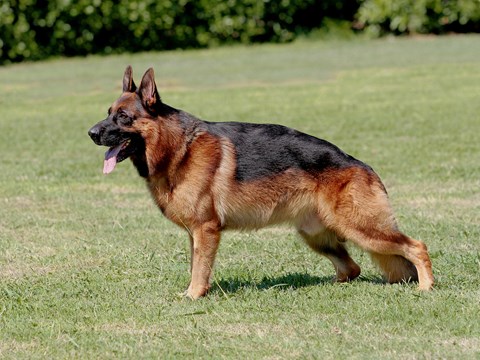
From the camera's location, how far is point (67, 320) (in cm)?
593

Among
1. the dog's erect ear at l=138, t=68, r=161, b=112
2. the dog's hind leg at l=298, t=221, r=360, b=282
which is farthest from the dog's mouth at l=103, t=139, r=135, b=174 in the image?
the dog's hind leg at l=298, t=221, r=360, b=282

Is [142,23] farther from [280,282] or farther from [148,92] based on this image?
[148,92]

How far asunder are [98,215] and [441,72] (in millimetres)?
13249

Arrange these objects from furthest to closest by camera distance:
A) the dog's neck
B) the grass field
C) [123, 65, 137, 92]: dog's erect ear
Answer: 1. [123, 65, 137, 92]: dog's erect ear
2. the dog's neck
3. the grass field

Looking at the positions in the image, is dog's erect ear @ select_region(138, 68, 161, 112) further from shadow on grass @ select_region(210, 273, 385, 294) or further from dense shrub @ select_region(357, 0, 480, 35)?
dense shrub @ select_region(357, 0, 480, 35)

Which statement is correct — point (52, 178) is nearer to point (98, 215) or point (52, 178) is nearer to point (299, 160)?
point (98, 215)

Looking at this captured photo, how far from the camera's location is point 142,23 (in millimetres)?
26688

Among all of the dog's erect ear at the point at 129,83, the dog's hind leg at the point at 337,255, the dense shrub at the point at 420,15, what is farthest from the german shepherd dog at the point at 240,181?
the dense shrub at the point at 420,15

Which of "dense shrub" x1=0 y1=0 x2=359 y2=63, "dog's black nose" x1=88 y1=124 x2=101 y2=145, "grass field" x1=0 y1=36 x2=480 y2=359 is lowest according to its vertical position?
"dense shrub" x1=0 y1=0 x2=359 y2=63

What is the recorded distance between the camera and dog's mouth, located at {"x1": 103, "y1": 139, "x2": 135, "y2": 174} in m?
6.26

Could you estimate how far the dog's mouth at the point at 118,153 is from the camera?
20.5 ft

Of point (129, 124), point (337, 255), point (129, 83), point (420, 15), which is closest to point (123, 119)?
point (129, 124)

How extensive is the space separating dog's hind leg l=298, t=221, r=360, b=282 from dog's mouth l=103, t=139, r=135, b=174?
4.22ft

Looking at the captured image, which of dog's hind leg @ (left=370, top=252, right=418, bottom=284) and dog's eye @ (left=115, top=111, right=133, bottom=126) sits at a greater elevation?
dog's eye @ (left=115, top=111, right=133, bottom=126)
